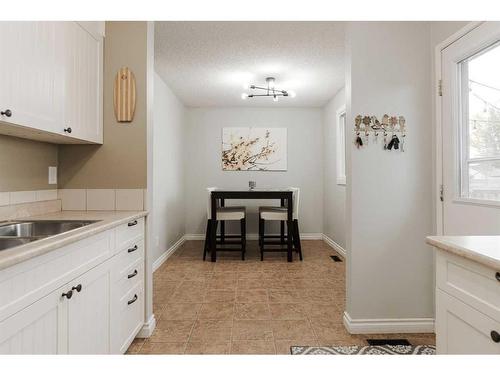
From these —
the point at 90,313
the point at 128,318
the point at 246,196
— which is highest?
the point at 246,196

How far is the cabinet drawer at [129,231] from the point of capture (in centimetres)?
168

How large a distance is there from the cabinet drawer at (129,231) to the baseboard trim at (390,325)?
1.57 m

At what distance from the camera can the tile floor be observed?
2031mm

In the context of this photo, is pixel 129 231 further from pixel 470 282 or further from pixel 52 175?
pixel 470 282

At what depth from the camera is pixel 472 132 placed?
5.94 feet

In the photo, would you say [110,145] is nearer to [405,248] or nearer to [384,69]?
[384,69]

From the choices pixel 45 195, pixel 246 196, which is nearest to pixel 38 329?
pixel 45 195

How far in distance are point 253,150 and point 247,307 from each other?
3.15 meters

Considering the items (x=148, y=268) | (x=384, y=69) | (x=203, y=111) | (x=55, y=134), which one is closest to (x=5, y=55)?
(x=55, y=134)

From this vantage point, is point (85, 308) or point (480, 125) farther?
point (480, 125)

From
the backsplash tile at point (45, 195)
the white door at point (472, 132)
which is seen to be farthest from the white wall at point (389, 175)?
the backsplash tile at point (45, 195)

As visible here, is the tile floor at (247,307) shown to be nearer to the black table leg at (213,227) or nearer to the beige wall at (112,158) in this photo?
the black table leg at (213,227)

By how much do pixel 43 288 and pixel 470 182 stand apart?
217 cm

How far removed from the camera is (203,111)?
5.32m
